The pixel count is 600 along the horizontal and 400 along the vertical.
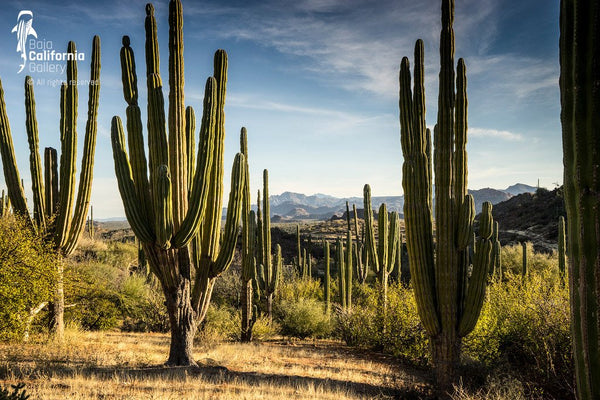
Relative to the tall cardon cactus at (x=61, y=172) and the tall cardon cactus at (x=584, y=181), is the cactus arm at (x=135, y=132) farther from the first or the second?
the tall cardon cactus at (x=584, y=181)

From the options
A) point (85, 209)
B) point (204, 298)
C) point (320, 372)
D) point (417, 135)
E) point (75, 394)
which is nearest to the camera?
point (75, 394)

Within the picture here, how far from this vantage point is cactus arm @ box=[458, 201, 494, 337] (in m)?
6.61

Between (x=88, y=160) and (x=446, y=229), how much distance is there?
9.35 metres

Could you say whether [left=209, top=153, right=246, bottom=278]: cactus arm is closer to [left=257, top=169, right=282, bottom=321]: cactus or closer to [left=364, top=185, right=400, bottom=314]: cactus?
[left=257, top=169, right=282, bottom=321]: cactus

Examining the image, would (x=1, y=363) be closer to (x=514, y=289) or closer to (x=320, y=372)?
(x=320, y=372)

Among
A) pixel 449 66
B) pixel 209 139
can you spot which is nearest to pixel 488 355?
pixel 449 66

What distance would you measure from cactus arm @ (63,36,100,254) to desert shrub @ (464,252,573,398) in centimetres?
1071

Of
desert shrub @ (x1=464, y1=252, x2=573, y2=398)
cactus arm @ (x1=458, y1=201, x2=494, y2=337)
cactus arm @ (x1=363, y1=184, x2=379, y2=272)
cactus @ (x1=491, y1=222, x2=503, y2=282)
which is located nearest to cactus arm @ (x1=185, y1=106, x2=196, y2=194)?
cactus arm @ (x1=458, y1=201, x2=494, y2=337)

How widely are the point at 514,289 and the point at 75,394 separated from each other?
36.1 feet

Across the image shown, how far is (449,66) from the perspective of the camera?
679cm

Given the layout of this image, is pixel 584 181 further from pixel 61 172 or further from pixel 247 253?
pixel 61 172

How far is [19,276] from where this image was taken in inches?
332

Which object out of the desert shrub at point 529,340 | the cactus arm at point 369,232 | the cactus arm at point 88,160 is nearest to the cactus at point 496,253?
the cactus arm at point 369,232

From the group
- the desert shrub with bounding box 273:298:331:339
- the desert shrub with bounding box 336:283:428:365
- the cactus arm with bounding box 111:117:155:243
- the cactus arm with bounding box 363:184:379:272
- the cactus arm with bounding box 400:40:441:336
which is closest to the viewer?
the cactus arm with bounding box 400:40:441:336
